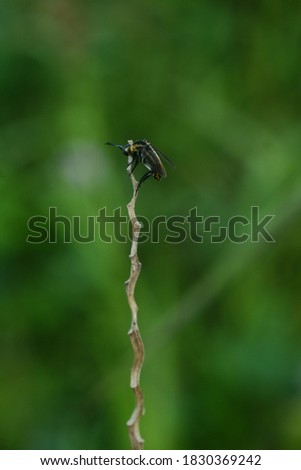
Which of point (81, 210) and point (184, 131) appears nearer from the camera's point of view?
point (81, 210)

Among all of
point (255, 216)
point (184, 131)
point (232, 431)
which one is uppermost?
point (184, 131)

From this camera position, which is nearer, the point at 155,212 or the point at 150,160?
the point at 150,160

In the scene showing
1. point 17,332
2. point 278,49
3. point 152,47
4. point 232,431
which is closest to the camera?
point 232,431

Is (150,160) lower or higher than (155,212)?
lower

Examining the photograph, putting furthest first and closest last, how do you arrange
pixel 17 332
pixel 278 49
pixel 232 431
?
pixel 278 49 → pixel 17 332 → pixel 232 431

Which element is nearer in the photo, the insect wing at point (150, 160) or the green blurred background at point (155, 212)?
the insect wing at point (150, 160)

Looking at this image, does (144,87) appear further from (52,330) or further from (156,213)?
(52,330)

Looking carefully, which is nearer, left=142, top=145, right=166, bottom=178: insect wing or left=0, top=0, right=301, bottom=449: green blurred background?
left=142, top=145, right=166, bottom=178: insect wing

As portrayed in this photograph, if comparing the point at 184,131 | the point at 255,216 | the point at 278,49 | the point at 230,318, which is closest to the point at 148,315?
the point at 230,318
